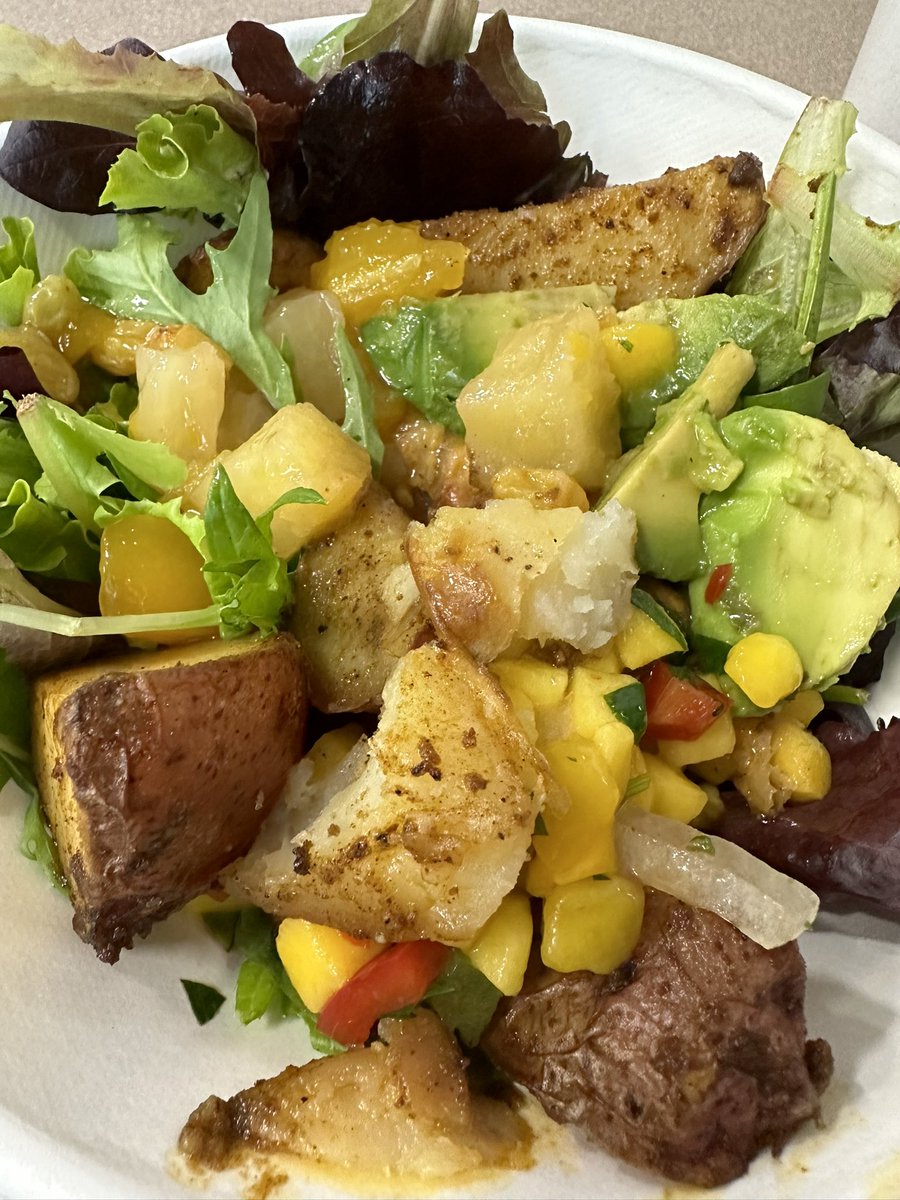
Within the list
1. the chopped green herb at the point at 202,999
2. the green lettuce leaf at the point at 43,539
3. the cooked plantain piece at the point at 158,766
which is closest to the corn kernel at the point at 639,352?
the cooked plantain piece at the point at 158,766

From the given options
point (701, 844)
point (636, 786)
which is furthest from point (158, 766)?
point (701, 844)

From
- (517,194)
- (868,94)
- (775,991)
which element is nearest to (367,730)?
(775,991)

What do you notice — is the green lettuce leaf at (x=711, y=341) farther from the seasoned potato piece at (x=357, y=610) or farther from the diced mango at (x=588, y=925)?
the diced mango at (x=588, y=925)

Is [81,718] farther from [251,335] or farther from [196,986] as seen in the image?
[251,335]

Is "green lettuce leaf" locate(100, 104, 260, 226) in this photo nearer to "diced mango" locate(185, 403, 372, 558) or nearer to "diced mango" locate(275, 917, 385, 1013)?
"diced mango" locate(185, 403, 372, 558)

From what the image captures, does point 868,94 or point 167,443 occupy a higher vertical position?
point 868,94

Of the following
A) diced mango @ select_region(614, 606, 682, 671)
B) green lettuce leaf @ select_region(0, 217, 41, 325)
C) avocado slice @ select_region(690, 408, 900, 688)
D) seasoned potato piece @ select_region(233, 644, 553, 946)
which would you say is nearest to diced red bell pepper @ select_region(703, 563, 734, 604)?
avocado slice @ select_region(690, 408, 900, 688)

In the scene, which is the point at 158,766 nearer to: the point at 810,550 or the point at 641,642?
the point at 641,642
